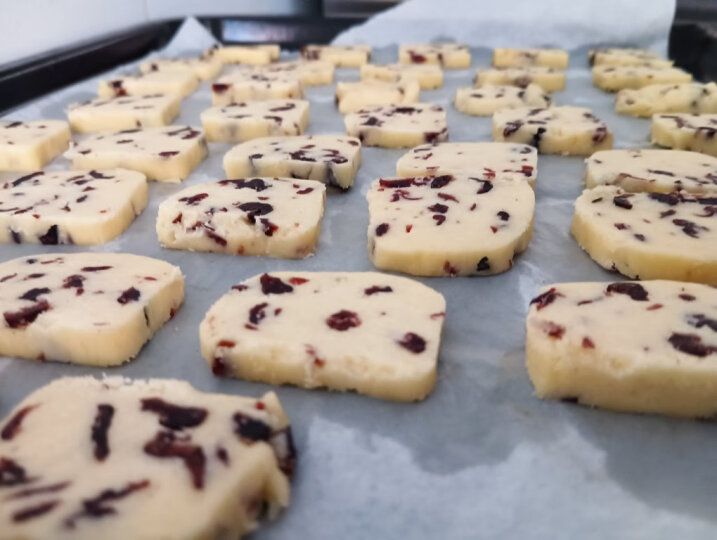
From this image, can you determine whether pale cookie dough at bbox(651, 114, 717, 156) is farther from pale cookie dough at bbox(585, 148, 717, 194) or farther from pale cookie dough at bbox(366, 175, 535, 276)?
pale cookie dough at bbox(366, 175, 535, 276)

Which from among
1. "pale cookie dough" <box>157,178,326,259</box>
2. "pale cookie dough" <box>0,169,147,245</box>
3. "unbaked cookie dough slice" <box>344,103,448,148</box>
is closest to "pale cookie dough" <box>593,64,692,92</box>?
"unbaked cookie dough slice" <box>344,103,448,148</box>

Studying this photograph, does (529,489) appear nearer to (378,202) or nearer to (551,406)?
(551,406)

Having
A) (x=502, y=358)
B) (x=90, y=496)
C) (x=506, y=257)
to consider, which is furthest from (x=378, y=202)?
(x=90, y=496)

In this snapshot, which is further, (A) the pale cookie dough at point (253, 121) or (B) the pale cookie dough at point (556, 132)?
(A) the pale cookie dough at point (253, 121)

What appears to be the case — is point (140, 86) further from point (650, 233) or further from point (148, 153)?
point (650, 233)

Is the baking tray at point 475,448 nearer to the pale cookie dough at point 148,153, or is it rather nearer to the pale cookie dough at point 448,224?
the pale cookie dough at point 448,224

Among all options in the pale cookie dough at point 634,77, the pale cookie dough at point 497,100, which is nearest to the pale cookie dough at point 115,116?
the pale cookie dough at point 497,100

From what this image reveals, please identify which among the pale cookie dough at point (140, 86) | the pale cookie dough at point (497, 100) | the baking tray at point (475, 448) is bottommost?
the baking tray at point (475, 448)
